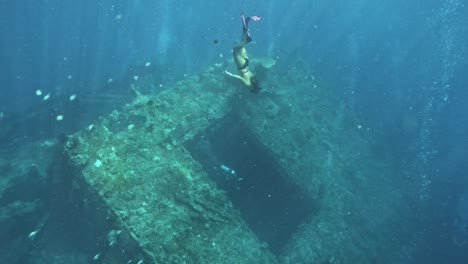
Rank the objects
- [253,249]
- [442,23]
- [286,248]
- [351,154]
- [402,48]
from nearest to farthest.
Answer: [253,249] < [286,248] < [351,154] < [402,48] < [442,23]

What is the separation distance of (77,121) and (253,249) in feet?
26.2

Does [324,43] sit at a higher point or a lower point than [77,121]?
higher

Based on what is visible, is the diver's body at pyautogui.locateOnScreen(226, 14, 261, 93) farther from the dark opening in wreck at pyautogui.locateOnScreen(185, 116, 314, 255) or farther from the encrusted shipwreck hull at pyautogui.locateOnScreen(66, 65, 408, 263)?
the dark opening in wreck at pyautogui.locateOnScreen(185, 116, 314, 255)

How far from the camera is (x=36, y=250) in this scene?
736 centimetres

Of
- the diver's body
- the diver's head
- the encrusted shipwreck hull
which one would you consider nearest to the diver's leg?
the diver's body

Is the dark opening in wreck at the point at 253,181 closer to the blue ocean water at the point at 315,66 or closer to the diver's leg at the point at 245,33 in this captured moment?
the blue ocean water at the point at 315,66

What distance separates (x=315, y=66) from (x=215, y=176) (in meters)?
13.0

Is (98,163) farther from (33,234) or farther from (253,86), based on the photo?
(33,234)

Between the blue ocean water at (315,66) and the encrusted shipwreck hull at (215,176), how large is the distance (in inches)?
69.9

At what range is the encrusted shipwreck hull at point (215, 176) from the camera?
5129 millimetres

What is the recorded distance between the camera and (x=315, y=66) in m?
18.7

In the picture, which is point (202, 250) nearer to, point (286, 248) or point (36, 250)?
point (286, 248)

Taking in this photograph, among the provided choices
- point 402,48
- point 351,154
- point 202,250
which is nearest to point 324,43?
point 402,48

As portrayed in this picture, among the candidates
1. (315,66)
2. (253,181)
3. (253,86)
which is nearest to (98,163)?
(253,86)
